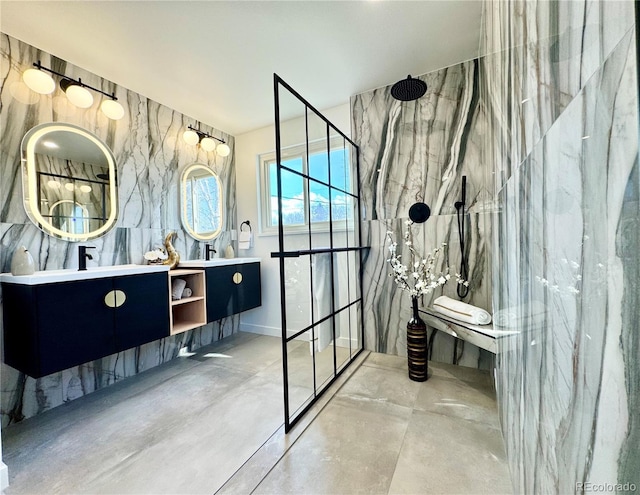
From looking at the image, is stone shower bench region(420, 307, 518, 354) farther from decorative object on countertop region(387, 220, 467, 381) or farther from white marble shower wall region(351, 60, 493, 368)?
white marble shower wall region(351, 60, 493, 368)

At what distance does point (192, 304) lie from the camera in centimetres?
264

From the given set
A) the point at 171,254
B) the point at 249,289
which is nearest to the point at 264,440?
the point at 249,289

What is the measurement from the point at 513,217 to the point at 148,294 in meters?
2.38

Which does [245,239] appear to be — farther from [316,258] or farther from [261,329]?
[316,258]

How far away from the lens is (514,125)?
93 cm

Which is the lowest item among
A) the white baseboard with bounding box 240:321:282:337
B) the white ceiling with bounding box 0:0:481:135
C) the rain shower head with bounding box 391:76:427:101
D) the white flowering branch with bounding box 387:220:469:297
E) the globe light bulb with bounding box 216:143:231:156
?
the white baseboard with bounding box 240:321:282:337

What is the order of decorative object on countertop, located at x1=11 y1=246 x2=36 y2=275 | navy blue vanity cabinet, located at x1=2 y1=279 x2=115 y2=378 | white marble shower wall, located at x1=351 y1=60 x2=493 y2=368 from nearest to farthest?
navy blue vanity cabinet, located at x1=2 y1=279 x2=115 y2=378, decorative object on countertop, located at x1=11 y1=246 x2=36 y2=275, white marble shower wall, located at x1=351 y1=60 x2=493 y2=368

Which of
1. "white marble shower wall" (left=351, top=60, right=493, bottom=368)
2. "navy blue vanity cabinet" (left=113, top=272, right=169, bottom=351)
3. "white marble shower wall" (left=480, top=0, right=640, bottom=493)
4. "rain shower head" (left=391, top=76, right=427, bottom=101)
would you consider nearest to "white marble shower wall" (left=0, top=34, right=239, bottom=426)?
"navy blue vanity cabinet" (left=113, top=272, right=169, bottom=351)

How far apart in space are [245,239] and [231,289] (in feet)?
2.59

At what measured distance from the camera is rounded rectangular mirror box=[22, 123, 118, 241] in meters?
1.87

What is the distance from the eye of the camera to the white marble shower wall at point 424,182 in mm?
2172

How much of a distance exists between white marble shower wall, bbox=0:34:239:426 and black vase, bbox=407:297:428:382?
7.47 feet

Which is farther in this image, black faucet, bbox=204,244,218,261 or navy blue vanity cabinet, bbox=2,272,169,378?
black faucet, bbox=204,244,218,261

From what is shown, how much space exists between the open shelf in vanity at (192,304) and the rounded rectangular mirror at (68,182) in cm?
78
